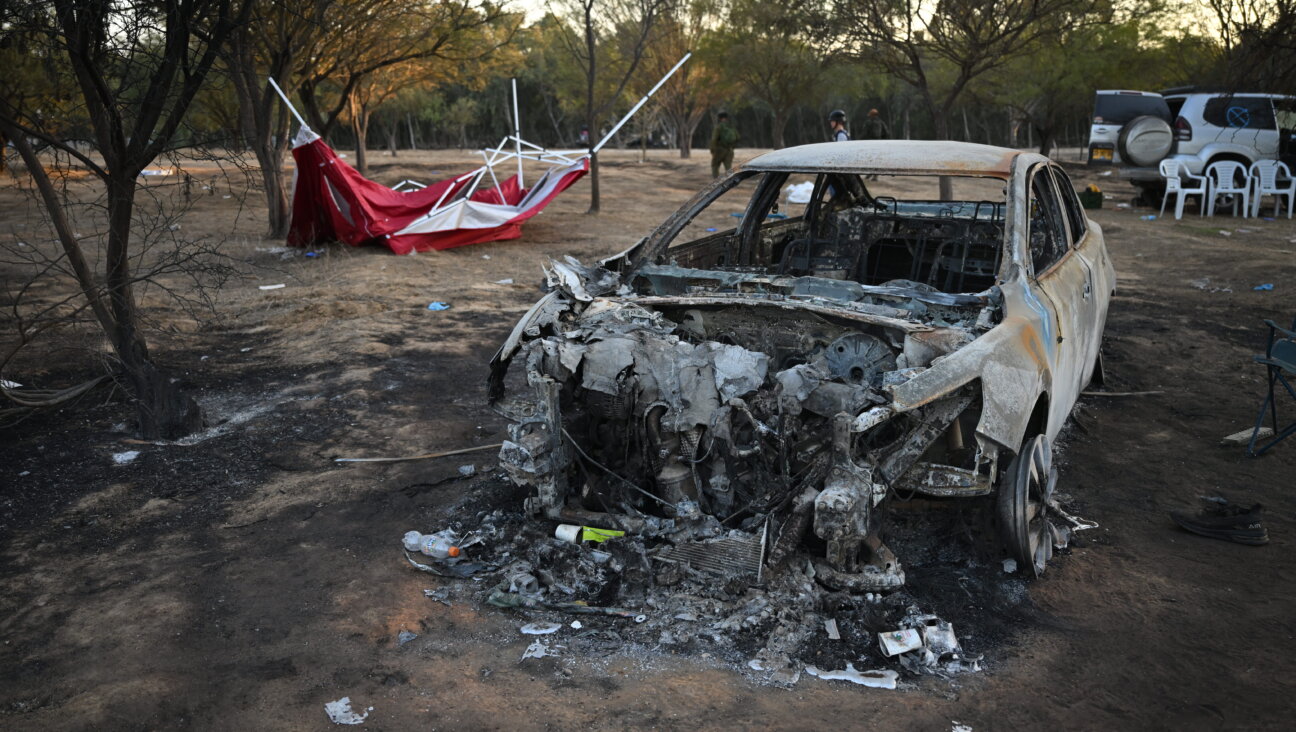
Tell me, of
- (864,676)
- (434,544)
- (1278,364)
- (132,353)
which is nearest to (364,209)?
(132,353)

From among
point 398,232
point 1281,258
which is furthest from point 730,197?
point 1281,258

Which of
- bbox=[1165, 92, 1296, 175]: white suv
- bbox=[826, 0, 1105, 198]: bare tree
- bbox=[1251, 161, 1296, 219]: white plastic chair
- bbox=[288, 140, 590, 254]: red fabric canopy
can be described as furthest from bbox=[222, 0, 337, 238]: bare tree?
bbox=[1251, 161, 1296, 219]: white plastic chair

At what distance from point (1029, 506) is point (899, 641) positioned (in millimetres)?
938

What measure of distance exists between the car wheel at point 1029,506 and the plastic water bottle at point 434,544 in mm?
2279

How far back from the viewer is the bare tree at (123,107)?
5.05m

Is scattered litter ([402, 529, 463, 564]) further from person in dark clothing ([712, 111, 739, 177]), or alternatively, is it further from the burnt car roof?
person in dark clothing ([712, 111, 739, 177])

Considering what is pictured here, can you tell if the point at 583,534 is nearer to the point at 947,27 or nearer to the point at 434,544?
the point at 434,544

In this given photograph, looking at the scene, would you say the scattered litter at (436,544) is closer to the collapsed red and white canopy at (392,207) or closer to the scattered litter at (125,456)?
the scattered litter at (125,456)

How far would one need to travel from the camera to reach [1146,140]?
1453 cm

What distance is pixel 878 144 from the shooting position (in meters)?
4.99

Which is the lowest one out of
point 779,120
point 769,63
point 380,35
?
point 779,120

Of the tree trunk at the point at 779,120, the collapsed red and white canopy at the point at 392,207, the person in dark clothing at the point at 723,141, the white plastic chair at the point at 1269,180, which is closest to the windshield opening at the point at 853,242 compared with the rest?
the collapsed red and white canopy at the point at 392,207

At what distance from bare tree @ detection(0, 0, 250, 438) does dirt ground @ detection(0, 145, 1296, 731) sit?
1.26 ft

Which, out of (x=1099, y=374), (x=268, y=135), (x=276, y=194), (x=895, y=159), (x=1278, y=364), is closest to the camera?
(x=895, y=159)
